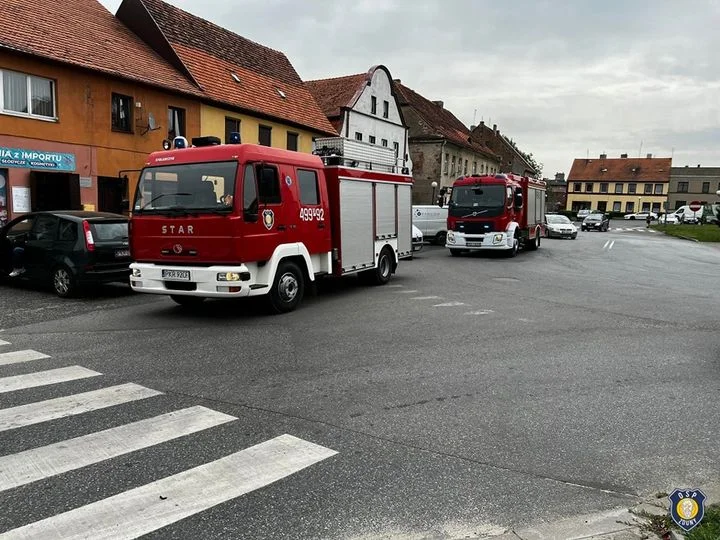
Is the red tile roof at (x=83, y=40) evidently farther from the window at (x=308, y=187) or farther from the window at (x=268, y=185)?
the window at (x=268, y=185)

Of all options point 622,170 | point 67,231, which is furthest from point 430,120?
point 622,170

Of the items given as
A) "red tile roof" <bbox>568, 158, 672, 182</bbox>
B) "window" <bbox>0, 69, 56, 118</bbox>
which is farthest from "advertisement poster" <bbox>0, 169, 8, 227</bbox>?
"red tile roof" <bbox>568, 158, 672, 182</bbox>

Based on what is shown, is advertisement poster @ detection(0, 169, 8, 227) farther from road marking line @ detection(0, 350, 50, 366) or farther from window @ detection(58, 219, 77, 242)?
road marking line @ detection(0, 350, 50, 366)

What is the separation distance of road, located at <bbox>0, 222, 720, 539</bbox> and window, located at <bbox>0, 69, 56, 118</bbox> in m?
9.28

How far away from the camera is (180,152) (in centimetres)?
879

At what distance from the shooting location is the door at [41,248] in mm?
10836

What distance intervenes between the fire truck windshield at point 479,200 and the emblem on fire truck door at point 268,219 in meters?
13.1

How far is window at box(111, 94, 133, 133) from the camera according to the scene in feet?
62.2

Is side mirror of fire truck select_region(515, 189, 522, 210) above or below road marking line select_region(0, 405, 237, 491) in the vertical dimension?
above

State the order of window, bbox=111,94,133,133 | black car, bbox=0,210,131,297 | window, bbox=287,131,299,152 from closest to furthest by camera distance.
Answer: black car, bbox=0,210,131,297, window, bbox=111,94,133,133, window, bbox=287,131,299,152

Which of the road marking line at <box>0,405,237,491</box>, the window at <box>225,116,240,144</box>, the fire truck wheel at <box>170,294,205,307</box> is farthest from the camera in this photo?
the window at <box>225,116,240,144</box>

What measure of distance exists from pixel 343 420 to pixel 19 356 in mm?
4189

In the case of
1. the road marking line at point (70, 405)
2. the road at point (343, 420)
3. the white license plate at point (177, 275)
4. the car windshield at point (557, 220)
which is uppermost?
the car windshield at point (557, 220)
